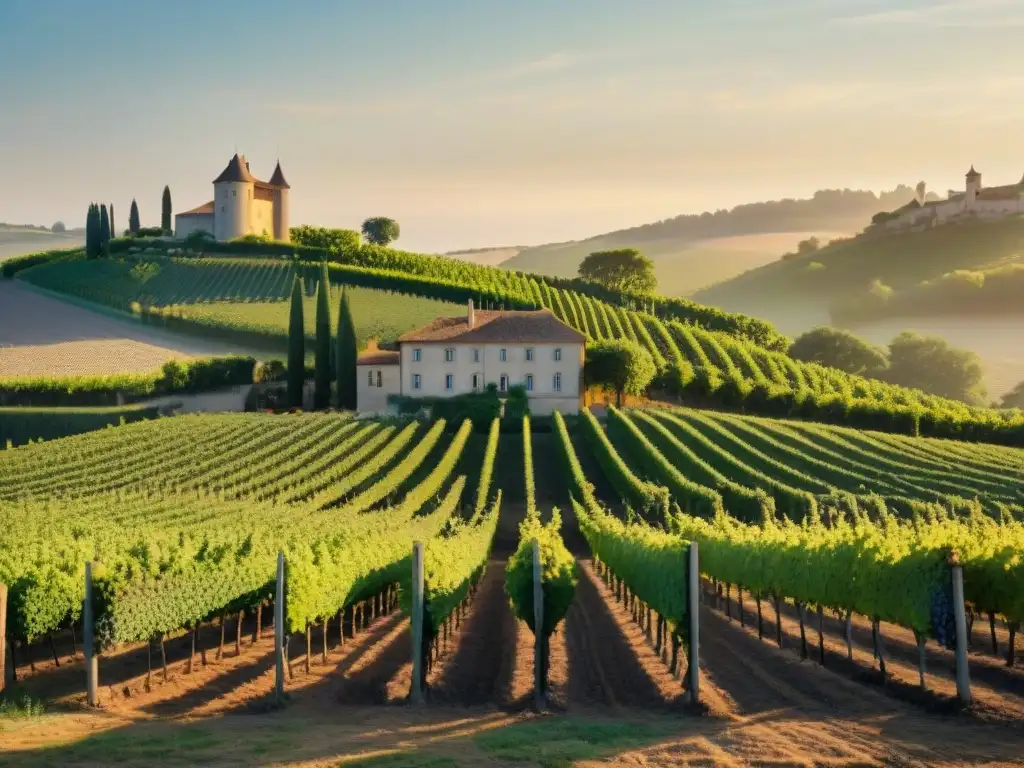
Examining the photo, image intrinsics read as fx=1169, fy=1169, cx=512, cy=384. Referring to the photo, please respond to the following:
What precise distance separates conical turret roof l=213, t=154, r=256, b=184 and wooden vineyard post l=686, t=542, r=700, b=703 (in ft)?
340

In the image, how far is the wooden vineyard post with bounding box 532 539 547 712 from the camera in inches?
542

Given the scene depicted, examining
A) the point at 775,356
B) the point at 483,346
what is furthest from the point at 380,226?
the point at 483,346

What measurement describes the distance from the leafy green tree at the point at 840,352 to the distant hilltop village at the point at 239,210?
2016 inches

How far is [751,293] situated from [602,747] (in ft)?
495

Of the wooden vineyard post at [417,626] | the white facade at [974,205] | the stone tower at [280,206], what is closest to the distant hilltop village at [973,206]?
the white facade at [974,205]

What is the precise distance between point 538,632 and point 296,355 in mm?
51434

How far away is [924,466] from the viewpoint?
44219 millimetres

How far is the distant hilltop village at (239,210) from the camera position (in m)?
111

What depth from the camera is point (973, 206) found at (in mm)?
162750

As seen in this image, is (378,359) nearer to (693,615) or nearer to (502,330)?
(502,330)

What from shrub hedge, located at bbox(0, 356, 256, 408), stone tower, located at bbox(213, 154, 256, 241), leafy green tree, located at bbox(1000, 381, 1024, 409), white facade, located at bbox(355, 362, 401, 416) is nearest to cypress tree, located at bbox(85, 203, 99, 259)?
stone tower, located at bbox(213, 154, 256, 241)

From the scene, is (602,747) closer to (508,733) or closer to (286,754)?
(508,733)

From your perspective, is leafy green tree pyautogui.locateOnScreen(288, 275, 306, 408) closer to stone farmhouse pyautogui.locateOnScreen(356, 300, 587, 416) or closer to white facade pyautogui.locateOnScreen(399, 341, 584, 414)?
stone farmhouse pyautogui.locateOnScreen(356, 300, 587, 416)

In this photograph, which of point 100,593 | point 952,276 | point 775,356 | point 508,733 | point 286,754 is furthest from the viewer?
point 952,276
